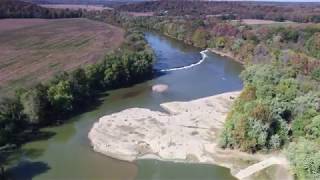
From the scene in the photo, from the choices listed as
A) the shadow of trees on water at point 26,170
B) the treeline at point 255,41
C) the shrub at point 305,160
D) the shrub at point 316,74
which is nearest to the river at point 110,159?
the shadow of trees on water at point 26,170

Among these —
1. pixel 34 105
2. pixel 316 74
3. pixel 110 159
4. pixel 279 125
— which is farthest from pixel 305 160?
pixel 316 74

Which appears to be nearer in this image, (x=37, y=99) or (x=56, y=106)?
(x=37, y=99)

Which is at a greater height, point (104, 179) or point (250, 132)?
point (250, 132)

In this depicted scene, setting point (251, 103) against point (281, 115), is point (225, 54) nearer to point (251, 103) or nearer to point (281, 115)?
point (251, 103)

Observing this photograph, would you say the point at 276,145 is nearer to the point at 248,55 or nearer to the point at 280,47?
the point at 248,55

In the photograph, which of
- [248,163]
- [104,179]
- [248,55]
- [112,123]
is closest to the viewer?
[104,179]

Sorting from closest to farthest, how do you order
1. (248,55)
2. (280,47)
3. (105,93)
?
1. (105,93)
2. (248,55)
3. (280,47)

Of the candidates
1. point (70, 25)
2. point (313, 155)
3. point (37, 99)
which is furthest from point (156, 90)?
point (70, 25)

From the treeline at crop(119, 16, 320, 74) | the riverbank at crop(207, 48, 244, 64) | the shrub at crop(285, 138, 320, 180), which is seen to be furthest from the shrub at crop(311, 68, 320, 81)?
the shrub at crop(285, 138, 320, 180)
